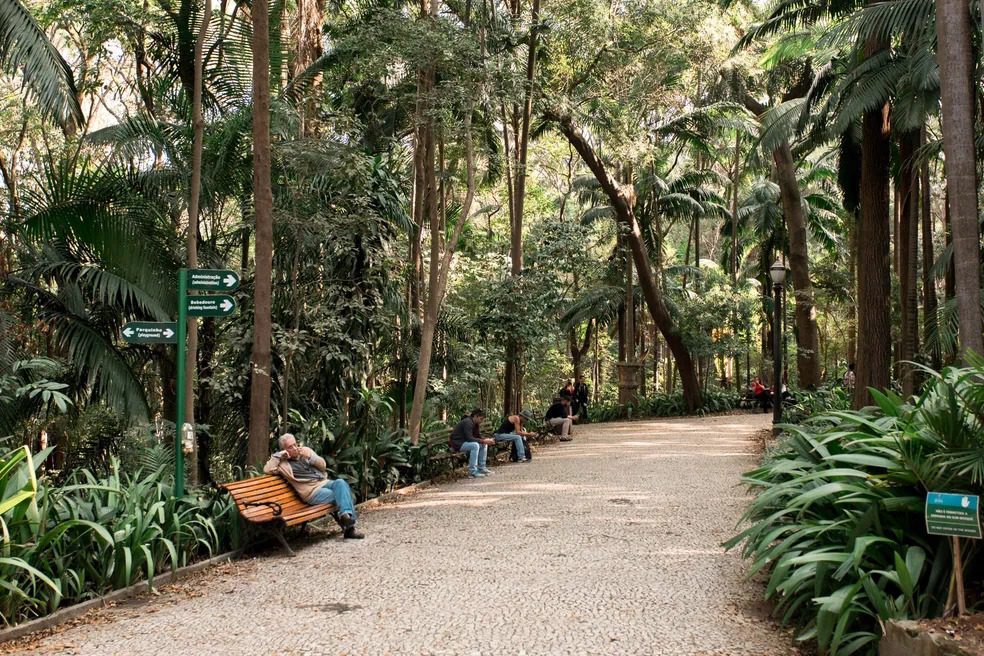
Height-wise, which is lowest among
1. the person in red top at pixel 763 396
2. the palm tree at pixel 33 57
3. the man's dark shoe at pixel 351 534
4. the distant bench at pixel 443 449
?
the man's dark shoe at pixel 351 534

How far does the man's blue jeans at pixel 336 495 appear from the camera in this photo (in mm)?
8266

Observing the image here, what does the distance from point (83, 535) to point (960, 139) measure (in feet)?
28.4

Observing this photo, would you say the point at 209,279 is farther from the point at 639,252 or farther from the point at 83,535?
the point at 639,252

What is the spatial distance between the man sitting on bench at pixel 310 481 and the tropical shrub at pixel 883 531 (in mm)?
4326

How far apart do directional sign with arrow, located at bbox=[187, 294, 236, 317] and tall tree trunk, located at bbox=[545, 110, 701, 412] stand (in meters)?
12.5

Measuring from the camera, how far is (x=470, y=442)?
12969 millimetres

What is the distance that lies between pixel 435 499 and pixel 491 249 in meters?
11.7

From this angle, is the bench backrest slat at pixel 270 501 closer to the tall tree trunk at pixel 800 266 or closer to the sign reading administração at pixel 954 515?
the sign reading administração at pixel 954 515

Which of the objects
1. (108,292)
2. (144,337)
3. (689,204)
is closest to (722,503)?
(144,337)

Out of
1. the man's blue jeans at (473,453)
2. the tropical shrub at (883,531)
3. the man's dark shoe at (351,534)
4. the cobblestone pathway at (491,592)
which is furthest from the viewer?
the man's blue jeans at (473,453)

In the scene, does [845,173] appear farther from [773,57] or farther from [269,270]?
[269,270]

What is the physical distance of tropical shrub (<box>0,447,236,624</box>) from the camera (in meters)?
5.21

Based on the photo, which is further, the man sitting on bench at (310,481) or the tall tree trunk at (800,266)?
the tall tree trunk at (800,266)

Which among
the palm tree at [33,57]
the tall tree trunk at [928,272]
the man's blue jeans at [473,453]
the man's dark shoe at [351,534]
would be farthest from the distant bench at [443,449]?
the tall tree trunk at [928,272]
